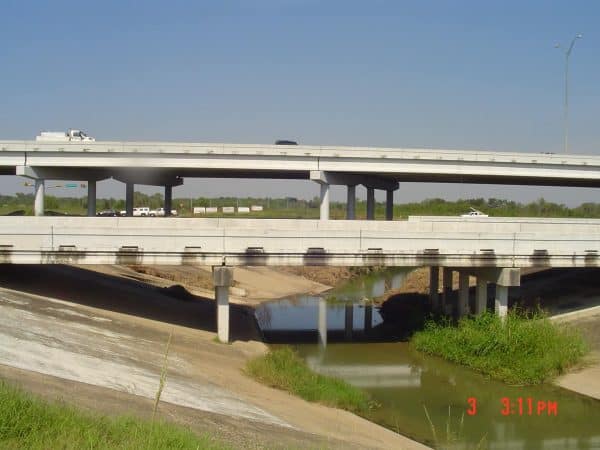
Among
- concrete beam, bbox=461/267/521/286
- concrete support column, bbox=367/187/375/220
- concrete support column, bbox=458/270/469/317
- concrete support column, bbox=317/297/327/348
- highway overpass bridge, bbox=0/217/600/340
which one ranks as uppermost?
concrete support column, bbox=367/187/375/220

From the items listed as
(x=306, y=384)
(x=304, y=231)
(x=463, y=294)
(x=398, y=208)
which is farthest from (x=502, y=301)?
(x=398, y=208)

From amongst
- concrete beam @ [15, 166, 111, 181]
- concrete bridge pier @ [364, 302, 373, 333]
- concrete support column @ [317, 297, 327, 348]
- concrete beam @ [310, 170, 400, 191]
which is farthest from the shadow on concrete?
concrete beam @ [310, 170, 400, 191]

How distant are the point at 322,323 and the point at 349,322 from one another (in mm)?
1766

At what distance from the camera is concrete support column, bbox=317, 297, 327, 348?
103 ft

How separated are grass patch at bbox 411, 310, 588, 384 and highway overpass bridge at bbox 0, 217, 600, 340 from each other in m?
2.18

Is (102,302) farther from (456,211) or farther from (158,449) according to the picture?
(456,211)

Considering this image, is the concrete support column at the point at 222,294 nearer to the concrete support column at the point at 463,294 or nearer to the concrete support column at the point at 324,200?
the concrete support column at the point at 324,200

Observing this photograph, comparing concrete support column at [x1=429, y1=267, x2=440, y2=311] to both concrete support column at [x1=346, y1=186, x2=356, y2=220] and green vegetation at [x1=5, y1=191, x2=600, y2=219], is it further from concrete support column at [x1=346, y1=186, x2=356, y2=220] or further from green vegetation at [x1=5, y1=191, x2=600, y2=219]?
green vegetation at [x1=5, y1=191, x2=600, y2=219]

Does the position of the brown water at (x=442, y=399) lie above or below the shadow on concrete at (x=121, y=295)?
below

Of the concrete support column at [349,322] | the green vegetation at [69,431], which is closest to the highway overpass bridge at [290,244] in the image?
the concrete support column at [349,322]

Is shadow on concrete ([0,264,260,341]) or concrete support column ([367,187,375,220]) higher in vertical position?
concrete support column ([367,187,375,220])

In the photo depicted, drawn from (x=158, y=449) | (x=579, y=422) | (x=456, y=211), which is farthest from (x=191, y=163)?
(x=456, y=211)
